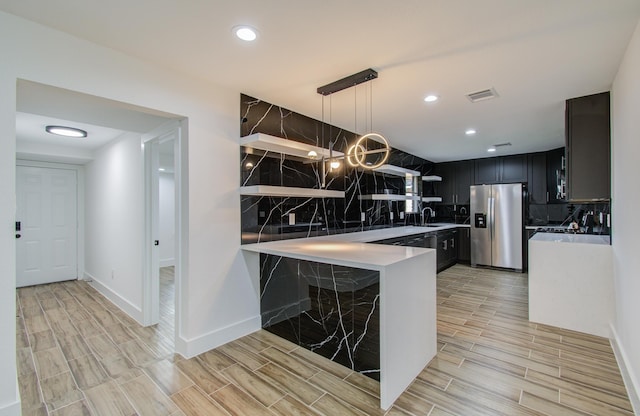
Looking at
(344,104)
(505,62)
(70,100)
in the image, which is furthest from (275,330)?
(505,62)

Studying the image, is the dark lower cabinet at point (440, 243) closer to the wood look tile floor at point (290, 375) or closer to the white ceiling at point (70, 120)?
the wood look tile floor at point (290, 375)

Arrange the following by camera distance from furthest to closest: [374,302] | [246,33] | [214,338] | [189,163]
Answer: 1. [214,338]
2. [189,163]
3. [374,302]
4. [246,33]

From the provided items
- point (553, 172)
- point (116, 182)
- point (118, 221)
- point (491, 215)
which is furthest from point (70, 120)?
point (553, 172)

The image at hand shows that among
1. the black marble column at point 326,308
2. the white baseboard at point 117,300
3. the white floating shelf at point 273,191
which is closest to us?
the black marble column at point 326,308

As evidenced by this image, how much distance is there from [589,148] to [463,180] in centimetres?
391

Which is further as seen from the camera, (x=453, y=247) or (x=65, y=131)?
(x=453, y=247)

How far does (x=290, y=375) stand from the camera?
2271 millimetres

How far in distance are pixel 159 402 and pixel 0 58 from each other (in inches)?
92.4

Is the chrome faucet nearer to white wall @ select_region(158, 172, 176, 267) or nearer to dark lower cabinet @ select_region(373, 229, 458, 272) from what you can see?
dark lower cabinet @ select_region(373, 229, 458, 272)

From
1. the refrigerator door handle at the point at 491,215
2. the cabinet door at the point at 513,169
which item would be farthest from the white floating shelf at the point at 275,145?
the cabinet door at the point at 513,169

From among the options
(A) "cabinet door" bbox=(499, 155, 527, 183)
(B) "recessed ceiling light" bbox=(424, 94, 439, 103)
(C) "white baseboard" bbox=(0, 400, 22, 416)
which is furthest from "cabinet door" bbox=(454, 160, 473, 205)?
(C) "white baseboard" bbox=(0, 400, 22, 416)

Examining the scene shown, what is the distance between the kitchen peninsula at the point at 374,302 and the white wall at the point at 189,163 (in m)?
0.38

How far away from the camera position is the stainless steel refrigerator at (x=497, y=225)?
5.84 metres

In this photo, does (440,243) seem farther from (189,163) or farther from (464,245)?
(189,163)
